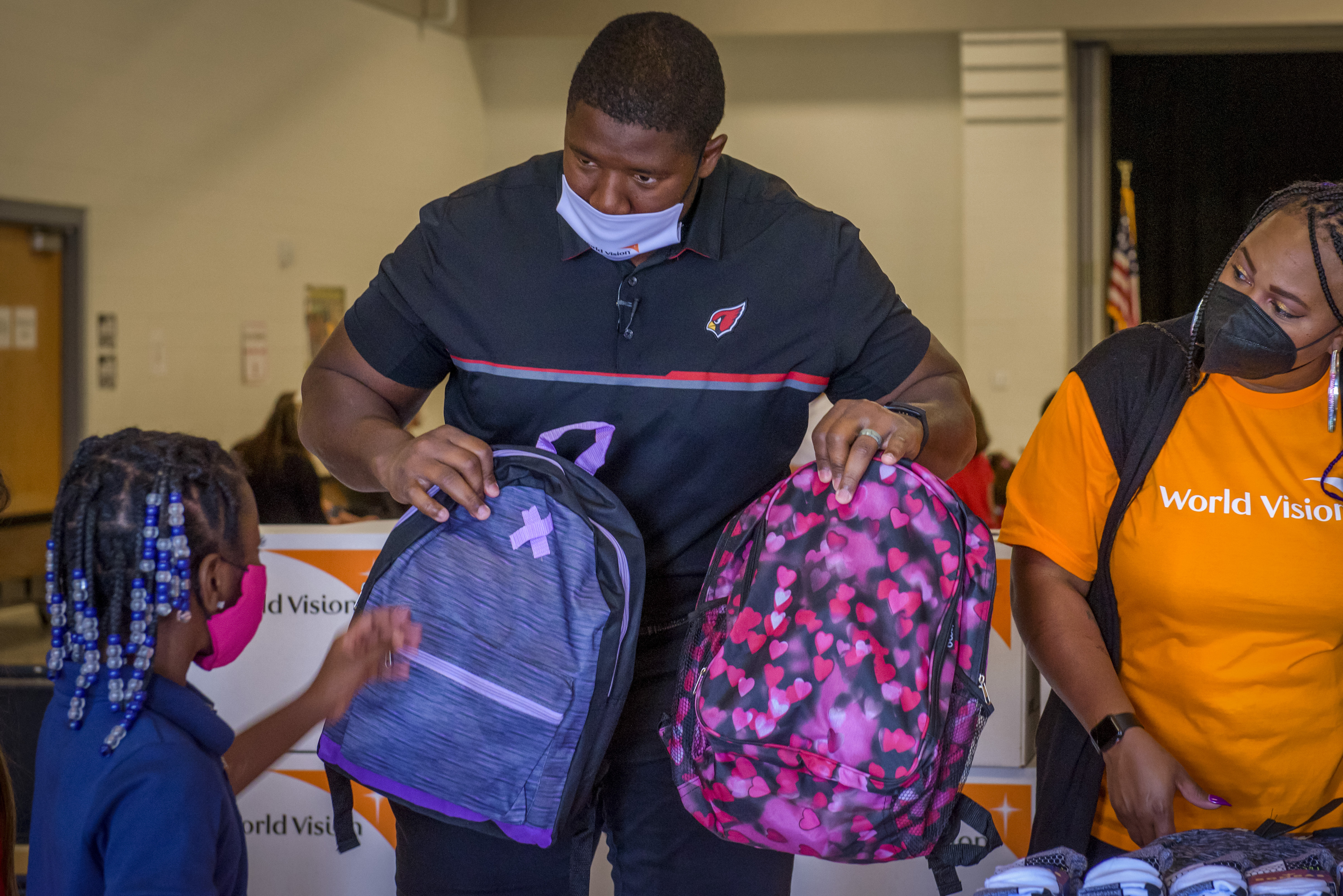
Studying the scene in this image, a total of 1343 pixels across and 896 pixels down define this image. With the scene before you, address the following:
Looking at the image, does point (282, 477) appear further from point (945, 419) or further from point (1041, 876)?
→ point (1041, 876)

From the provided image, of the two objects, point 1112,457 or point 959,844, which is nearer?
point 959,844

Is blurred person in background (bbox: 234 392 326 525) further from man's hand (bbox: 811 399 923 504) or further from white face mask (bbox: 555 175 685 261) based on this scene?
man's hand (bbox: 811 399 923 504)

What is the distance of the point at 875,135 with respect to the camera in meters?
9.39

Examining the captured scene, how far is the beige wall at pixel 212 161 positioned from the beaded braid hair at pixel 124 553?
531 cm

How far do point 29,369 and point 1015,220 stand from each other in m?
6.25

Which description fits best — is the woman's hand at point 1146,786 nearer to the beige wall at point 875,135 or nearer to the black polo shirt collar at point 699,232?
the black polo shirt collar at point 699,232

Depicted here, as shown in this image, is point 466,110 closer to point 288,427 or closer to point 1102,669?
point 288,427

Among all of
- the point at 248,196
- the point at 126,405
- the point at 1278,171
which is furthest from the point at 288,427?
the point at 1278,171

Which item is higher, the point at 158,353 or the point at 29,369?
the point at 158,353

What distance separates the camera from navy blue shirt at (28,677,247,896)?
119 centimetres

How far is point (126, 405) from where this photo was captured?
21.9ft

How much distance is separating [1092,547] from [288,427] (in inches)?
178

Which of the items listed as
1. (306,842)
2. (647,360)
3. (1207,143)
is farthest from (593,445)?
(1207,143)

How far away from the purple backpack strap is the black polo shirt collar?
20cm
